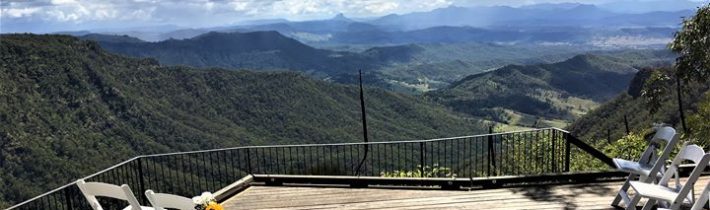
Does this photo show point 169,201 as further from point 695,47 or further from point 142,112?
point 142,112

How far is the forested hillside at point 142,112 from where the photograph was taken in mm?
92375

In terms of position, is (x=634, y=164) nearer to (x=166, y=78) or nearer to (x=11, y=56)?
(x=11, y=56)

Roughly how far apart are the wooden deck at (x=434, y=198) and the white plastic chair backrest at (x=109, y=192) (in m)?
2.93

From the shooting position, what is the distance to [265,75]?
17350 centimetres

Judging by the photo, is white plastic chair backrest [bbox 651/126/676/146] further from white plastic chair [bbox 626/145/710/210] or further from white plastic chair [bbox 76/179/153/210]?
white plastic chair [bbox 76/179/153/210]

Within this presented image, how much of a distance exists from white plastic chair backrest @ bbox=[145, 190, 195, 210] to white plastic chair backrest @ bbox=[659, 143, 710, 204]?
392 centimetres

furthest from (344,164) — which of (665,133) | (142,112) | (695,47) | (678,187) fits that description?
(142,112)

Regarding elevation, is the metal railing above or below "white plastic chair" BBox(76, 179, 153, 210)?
below

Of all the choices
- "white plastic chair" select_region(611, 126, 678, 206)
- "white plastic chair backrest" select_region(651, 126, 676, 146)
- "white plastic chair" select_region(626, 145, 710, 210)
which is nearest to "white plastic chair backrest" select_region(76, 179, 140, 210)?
"white plastic chair" select_region(626, 145, 710, 210)

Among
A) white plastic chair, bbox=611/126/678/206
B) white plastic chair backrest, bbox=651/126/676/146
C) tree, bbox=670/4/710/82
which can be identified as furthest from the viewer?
tree, bbox=670/4/710/82

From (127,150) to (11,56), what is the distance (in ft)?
147

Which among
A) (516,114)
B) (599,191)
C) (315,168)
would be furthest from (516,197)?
(516,114)

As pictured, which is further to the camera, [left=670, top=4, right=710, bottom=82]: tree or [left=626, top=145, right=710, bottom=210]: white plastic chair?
[left=670, top=4, right=710, bottom=82]: tree

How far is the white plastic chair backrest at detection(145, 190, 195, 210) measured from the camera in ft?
12.8
